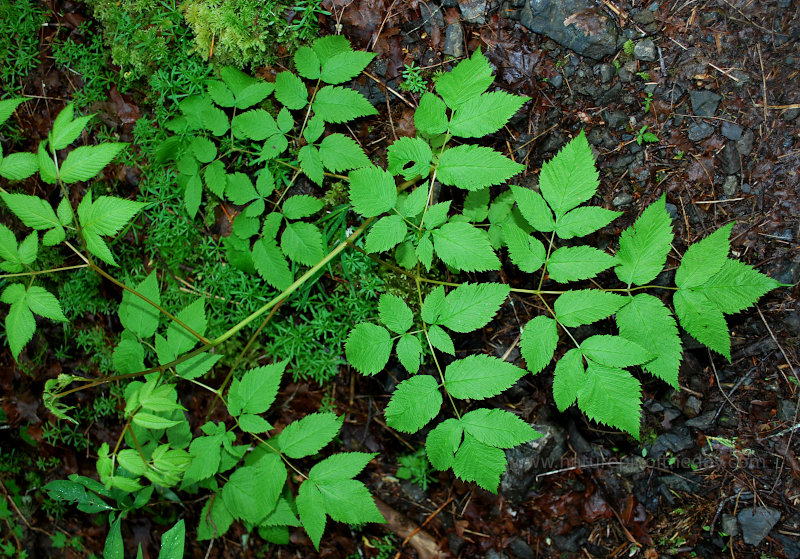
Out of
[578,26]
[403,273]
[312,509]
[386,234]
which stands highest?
[578,26]

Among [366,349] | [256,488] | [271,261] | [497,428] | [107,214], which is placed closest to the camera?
[107,214]

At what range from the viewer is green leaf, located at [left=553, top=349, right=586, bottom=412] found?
260cm

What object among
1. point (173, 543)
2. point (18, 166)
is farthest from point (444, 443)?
point (18, 166)

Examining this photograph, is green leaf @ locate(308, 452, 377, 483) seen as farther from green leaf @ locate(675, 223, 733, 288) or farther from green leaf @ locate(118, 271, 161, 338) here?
green leaf @ locate(675, 223, 733, 288)

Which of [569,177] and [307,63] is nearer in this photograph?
[569,177]

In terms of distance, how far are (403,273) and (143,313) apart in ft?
5.07

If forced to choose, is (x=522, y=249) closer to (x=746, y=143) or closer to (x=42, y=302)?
(x=746, y=143)

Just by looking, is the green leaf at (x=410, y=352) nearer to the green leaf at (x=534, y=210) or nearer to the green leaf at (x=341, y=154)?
the green leaf at (x=534, y=210)

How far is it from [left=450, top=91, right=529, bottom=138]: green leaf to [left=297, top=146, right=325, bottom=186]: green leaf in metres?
0.79

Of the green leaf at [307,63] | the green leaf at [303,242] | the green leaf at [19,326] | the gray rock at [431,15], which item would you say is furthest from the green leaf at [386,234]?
the green leaf at [19,326]

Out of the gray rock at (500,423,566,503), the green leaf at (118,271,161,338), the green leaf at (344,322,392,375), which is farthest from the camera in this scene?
the gray rock at (500,423,566,503)

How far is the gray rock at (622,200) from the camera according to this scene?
302 cm

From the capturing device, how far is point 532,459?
3.13 meters

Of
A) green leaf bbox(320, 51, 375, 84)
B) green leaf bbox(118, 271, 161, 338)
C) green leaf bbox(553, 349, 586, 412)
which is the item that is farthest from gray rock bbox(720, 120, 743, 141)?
green leaf bbox(118, 271, 161, 338)
